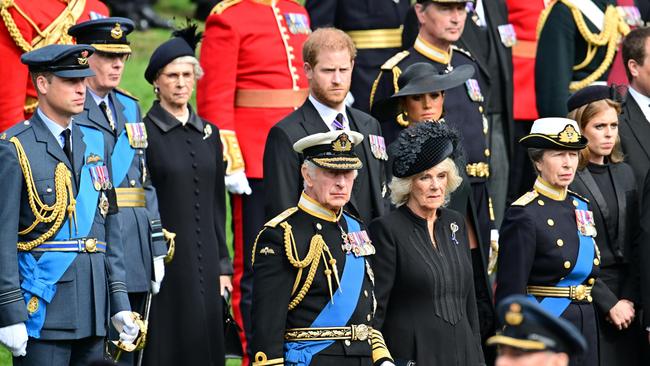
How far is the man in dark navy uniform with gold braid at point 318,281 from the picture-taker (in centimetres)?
802

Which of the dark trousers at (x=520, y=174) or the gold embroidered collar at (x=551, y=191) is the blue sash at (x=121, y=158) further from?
the dark trousers at (x=520, y=174)

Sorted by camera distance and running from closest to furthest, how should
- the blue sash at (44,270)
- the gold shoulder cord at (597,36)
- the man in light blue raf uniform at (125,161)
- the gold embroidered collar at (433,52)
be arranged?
the blue sash at (44,270) < the man in light blue raf uniform at (125,161) < the gold embroidered collar at (433,52) < the gold shoulder cord at (597,36)

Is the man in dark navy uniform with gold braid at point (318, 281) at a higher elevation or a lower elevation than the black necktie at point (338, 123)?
lower

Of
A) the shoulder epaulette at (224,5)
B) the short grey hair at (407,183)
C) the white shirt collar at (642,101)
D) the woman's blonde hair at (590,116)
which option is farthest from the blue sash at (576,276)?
the shoulder epaulette at (224,5)

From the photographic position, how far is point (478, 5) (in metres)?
12.0

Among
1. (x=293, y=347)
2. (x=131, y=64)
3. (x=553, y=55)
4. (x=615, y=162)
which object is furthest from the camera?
(x=131, y=64)

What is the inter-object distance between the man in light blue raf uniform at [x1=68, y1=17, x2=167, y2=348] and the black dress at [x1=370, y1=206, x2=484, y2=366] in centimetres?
171

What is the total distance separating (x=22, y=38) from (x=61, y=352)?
2572mm

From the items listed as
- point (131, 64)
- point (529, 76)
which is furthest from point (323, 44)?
Result: point (131, 64)

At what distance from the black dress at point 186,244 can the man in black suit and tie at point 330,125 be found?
1132mm

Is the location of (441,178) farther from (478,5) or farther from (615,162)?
(478,5)

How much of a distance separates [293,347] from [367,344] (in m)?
0.39

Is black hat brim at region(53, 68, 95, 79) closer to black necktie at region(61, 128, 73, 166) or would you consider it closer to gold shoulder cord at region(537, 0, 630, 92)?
black necktie at region(61, 128, 73, 166)

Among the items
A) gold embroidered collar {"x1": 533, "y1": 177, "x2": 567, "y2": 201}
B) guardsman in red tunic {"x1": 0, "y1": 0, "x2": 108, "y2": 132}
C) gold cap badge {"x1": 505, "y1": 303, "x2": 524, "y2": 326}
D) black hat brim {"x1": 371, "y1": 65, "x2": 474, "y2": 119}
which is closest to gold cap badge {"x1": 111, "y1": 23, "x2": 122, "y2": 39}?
guardsman in red tunic {"x1": 0, "y1": 0, "x2": 108, "y2": 132}
